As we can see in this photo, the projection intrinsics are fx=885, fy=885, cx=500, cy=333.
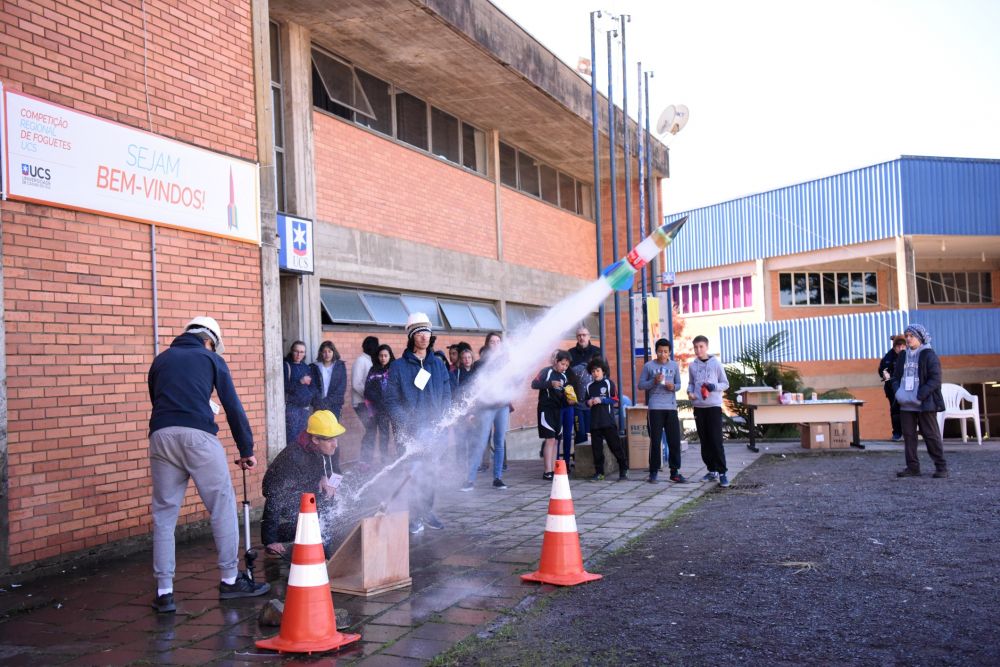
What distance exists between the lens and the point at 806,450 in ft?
50.9

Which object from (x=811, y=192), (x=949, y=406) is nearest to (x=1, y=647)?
(x=949, y=406)

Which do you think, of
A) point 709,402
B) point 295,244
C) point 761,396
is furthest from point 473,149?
point 709,402

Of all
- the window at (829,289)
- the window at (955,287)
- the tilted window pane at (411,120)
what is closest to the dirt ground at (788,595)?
the tilted window pane at (411,120)

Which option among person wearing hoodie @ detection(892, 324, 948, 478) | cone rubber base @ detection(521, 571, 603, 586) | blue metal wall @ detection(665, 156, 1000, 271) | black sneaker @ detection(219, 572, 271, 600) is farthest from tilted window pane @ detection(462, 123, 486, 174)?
blue metal wall @ detection(665, 156, 1000, 271)

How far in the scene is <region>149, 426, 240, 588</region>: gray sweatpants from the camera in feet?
18.7

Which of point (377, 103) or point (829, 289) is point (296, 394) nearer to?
point (377, 103)

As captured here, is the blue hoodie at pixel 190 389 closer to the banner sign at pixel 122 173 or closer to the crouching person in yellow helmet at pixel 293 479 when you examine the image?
the crouching person in yellow helmet at pixel 293 479

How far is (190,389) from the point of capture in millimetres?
5805

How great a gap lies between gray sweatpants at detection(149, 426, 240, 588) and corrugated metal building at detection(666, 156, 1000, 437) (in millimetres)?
24452

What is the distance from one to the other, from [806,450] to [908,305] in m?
13.0

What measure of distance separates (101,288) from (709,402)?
7054mm

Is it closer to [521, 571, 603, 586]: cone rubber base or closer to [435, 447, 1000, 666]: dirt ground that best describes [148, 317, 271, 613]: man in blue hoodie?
[521, 571, 603, 586]: cone rubber base

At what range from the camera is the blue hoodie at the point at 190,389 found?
5.78 m

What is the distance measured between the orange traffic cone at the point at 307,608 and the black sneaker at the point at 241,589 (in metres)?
1.22
